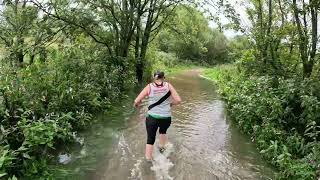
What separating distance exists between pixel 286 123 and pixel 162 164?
13.6 ft

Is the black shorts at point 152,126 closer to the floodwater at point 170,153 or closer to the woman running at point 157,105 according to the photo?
the woman running at point 157,105

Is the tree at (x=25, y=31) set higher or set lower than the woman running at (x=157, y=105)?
higher

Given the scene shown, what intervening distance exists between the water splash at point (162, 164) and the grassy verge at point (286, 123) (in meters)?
2.15

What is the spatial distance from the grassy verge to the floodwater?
0.41 m

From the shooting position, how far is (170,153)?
9227 millimetres

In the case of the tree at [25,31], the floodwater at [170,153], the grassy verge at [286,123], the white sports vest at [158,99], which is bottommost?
the floodwater at [170,153]

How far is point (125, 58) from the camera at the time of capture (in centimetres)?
2178

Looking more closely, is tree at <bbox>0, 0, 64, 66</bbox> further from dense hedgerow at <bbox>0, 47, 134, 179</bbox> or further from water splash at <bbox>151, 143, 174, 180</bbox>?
water splash at <bbox>151, 143, 174, 180</bbox>

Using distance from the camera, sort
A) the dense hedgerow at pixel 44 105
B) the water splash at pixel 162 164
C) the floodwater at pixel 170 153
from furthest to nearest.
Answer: the floodwater at pixel 170 153 < the water splash at pixel 162 164 < the dense hedgerow at pixel 44 105

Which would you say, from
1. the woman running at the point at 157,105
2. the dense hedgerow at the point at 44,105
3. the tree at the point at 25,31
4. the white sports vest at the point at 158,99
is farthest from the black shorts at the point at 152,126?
the tree at the point at 25,31

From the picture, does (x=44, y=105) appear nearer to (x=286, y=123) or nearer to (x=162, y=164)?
(x=162, y=164)

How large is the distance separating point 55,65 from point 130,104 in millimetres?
4107

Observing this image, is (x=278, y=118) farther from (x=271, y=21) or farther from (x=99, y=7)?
(x=99, y=7)

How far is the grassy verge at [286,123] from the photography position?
7658 mm
